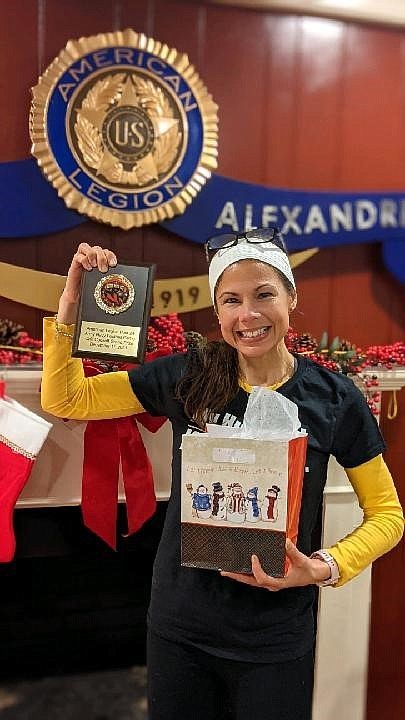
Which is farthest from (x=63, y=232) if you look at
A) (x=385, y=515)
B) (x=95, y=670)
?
(x=95, y=670)

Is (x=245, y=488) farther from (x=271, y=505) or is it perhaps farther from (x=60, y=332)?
(x=60, y=332)

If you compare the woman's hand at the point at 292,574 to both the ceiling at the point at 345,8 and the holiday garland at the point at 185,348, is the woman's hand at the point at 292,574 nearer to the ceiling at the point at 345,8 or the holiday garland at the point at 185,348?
the holiday garland at the point at 185,348

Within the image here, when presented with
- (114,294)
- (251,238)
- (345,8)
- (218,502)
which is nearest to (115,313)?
(114,294)

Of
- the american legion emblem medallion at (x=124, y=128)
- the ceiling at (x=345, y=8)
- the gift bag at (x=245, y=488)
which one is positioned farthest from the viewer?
the ceiling at (x=345, y=8)

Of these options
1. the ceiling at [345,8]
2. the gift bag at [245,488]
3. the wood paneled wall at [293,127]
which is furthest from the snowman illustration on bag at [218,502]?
the ceiling at [345,8]

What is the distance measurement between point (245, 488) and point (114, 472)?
593mm

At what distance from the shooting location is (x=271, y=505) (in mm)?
1013

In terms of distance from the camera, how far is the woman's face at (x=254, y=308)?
1.12 metres

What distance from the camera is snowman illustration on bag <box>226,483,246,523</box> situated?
1.02 m

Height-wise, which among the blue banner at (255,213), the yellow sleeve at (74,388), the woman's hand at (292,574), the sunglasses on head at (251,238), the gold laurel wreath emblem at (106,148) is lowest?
the woman's hand at (292,574)

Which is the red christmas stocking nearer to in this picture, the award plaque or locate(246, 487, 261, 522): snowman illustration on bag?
the award plaque

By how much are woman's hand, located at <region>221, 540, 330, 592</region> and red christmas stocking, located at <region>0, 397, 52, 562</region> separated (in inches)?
21.8

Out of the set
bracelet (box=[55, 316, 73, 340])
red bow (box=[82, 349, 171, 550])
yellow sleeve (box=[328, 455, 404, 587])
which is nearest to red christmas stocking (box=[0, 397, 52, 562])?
red bow (box=[82, 349, 171, 550])

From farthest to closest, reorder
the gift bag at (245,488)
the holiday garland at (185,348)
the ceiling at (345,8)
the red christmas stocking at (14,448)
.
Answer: the ceiling at (345,8) → the holiday garland at (185,348) → the red christmas stocking at (14,448) → the gift bag at (245,488)
